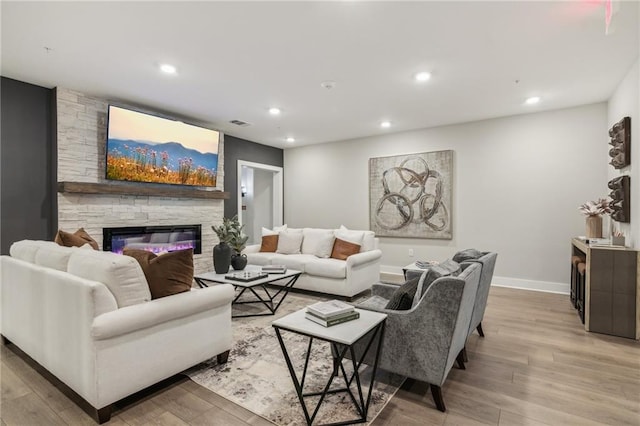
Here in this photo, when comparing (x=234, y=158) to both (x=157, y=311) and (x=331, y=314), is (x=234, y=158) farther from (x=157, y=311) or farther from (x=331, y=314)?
(x=331, y=314)

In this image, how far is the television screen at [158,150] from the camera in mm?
4133

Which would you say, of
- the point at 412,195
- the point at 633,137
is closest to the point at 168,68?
the point at 412,195

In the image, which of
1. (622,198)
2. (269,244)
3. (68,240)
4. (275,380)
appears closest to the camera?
(275,380)

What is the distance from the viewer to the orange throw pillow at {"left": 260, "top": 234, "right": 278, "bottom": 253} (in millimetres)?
5188

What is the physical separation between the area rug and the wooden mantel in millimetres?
2576

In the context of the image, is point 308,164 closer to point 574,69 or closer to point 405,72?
point 405,72

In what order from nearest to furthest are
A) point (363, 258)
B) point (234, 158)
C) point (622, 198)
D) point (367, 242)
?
point (622, 198) < point (363, 258) < point (367, 242) < point (234, 158)

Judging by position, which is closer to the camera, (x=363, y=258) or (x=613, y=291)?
(x=613, y=291)

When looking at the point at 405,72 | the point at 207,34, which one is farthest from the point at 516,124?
the point at 207,34

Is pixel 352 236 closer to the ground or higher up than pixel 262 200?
closer to the ground

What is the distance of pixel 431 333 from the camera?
6.02 feet

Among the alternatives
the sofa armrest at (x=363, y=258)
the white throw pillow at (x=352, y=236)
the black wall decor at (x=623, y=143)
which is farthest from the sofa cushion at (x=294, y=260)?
the black wall decor at (x=623, y=143)

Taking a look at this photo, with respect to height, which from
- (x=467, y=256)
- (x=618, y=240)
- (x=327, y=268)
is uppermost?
(x=618, y=240)

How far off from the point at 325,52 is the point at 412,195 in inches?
133
